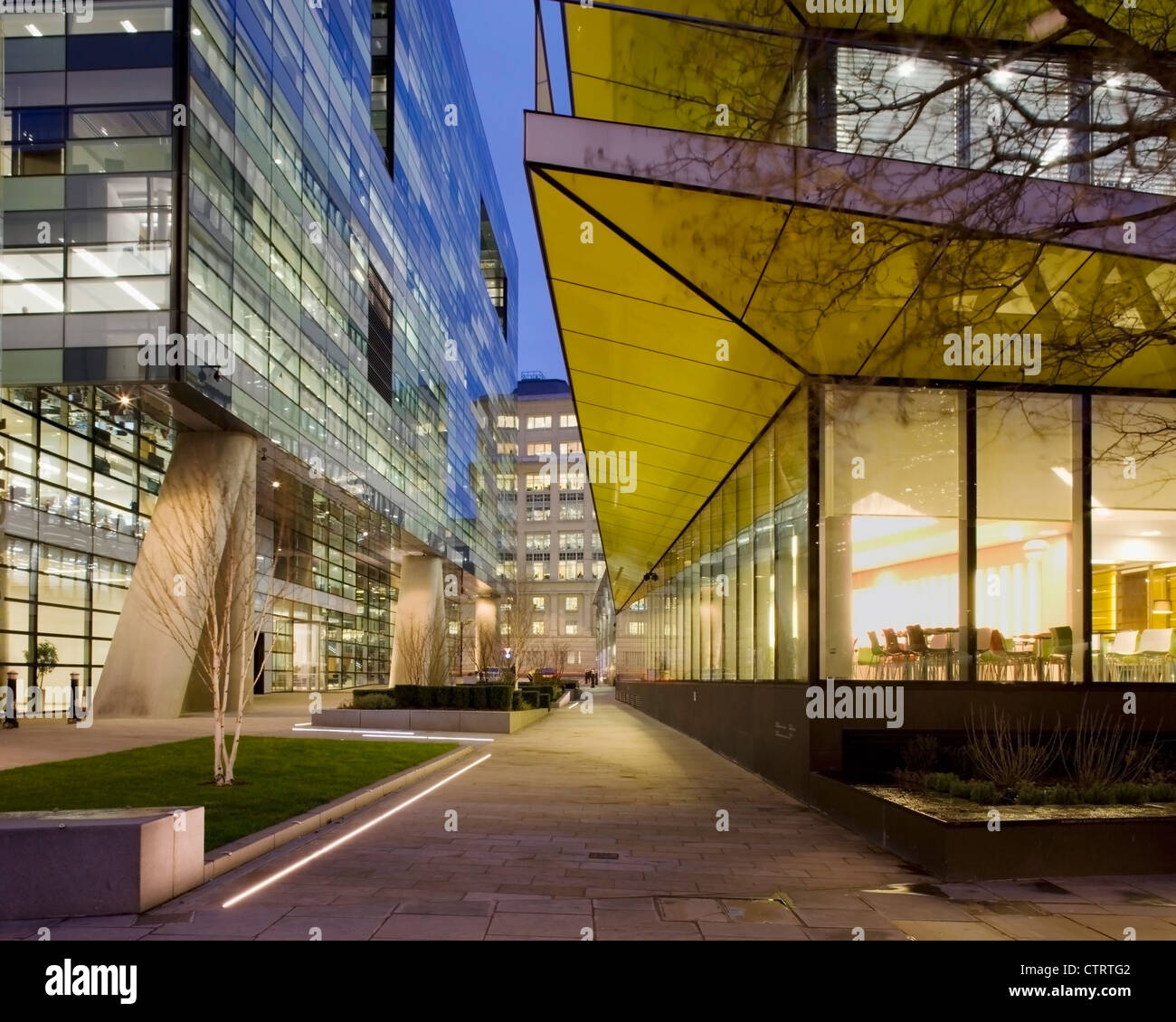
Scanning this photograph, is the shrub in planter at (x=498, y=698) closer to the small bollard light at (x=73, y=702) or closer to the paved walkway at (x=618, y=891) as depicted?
the small bollard light at (x=73, y=702)

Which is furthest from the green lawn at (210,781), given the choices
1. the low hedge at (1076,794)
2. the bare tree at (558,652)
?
the bare tree at (558,652)

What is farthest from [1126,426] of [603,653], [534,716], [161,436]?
[603,653]

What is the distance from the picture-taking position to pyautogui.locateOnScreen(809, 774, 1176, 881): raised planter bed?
313 inches

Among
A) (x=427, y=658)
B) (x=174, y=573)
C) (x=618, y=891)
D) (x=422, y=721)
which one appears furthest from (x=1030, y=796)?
(x=427, y=658)

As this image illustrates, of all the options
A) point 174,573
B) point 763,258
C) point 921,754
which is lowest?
point 921,754

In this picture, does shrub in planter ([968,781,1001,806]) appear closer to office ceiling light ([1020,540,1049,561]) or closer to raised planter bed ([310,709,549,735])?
office ceiling light ([1020,540,1049,561])

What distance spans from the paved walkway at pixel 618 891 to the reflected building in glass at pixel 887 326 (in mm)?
3213

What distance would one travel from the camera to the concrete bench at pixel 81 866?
6.44m

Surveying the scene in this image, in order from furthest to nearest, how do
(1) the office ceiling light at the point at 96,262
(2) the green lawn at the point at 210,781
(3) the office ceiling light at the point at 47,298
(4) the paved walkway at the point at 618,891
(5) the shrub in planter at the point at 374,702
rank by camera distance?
(5) the shrub in planter at the point at 374,702
(3) the office ceiling light at the point at 47,298
(1) the office ceiling light at the point at 96,262
(2) the green lawn at the point at 210,781
(4) the paved walkway at the point at 618,891

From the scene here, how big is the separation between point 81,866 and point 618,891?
13.0ft

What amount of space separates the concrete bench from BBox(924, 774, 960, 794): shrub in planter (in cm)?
784

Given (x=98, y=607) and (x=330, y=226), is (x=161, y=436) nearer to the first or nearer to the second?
(x=98, y=607)

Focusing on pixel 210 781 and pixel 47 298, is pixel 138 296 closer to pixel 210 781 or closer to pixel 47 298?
pixel 47 298

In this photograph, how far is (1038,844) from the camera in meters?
8.10
